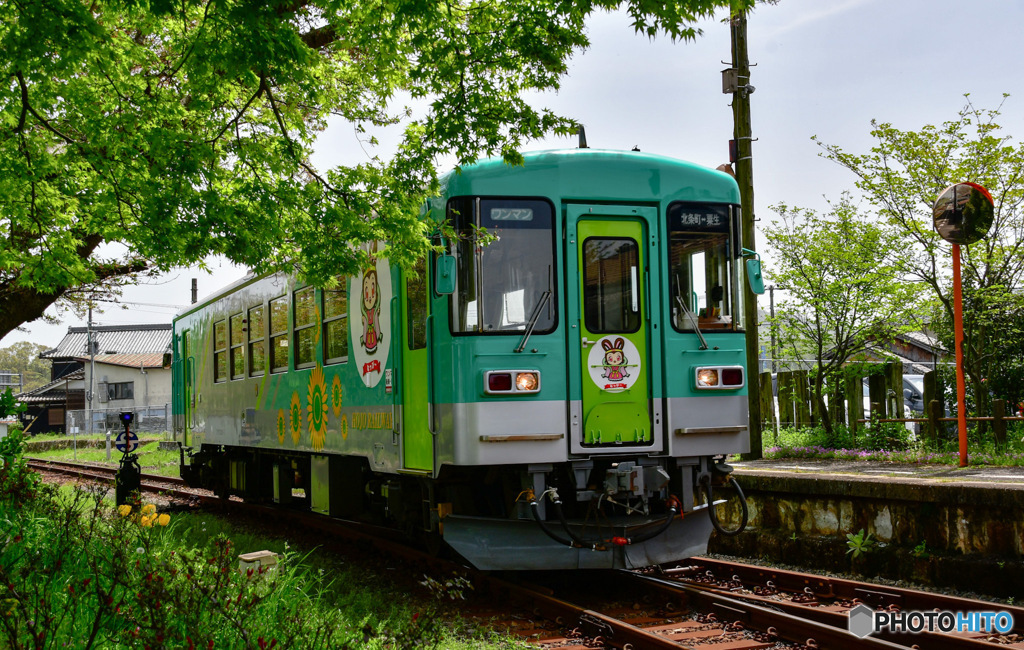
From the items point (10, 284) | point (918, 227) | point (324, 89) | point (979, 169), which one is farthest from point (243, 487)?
point (979, 169)

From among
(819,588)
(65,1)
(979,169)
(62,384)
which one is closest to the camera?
(65,1)

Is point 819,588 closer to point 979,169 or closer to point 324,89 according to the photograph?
point 324,89

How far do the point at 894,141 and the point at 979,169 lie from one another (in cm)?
120

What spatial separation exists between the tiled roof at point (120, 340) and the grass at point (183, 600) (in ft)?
182

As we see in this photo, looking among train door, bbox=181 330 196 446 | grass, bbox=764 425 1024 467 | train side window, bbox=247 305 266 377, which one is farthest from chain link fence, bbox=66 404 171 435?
grass, bbox=764 425 1024 467

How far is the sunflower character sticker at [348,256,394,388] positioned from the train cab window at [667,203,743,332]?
2.43m

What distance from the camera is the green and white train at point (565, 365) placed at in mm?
6719

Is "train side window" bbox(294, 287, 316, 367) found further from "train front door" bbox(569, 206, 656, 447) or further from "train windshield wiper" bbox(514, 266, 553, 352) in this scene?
"train front door" bbox(569, 206, 656, 447)

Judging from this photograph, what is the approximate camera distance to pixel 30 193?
816 cm

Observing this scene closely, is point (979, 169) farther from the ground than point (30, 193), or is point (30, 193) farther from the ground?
point (979, 169)

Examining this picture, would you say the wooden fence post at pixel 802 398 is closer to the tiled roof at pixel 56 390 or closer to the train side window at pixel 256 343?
the train side window at pixel 256 343

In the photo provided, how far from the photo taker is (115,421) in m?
41.2

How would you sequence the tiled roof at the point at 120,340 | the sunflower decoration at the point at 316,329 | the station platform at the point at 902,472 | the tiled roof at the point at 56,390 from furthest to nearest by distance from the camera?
the tiled roof at the point at 120,340, the tiled roof at the point at 56,390, the sunflower decoration at the point at 316,329, the station platform at the point at 902,472

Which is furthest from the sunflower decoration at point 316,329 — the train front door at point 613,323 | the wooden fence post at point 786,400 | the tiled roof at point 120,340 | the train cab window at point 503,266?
the tiled roof at point 120,340
